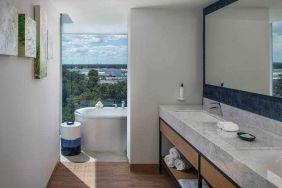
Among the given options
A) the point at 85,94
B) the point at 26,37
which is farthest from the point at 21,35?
the point at 85,94

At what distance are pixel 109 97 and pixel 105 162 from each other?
4.96ft

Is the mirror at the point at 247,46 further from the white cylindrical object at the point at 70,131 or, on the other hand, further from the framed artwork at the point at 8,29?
the white cylindrical object at the point at 70,131

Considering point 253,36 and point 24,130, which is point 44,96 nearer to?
point 24,130

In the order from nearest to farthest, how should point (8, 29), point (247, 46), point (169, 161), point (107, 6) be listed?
point (8, 29)
point (247, 46)
point (169, 161)
point (107, 6)

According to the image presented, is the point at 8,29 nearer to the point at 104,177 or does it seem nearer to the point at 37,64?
the point at 37,64

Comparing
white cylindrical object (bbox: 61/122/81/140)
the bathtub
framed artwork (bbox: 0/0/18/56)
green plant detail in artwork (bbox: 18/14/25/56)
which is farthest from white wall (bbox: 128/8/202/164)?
framed artwork (bbox: 0/0/18/56)

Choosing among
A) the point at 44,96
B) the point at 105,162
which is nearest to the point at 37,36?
the point at 44,96

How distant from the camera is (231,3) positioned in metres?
3.31

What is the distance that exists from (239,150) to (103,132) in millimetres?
3423

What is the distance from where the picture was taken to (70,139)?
4.81 metres

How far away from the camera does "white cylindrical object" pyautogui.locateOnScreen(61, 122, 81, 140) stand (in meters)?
4.79

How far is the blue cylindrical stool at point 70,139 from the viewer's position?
4797 mm

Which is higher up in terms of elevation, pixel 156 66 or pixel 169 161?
pixel 156 66

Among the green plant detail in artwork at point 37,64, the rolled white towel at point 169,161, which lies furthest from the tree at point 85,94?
the green plant detail in artwork at point 37,64
